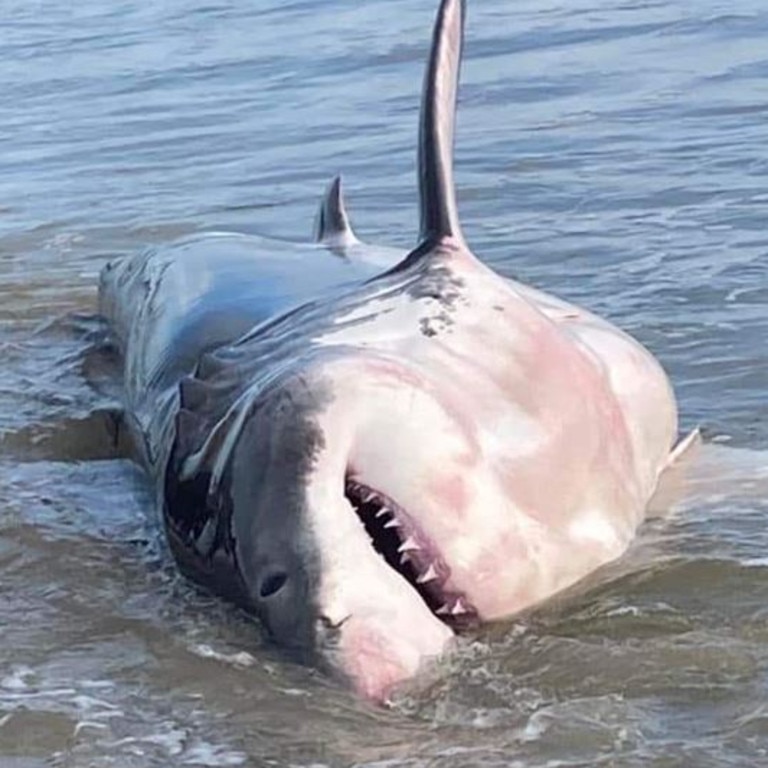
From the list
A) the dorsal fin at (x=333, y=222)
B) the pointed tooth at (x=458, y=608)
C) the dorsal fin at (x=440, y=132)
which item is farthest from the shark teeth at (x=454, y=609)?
the dorsal fin at (x=333, y=222)

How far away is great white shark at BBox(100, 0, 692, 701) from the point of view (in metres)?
3.43

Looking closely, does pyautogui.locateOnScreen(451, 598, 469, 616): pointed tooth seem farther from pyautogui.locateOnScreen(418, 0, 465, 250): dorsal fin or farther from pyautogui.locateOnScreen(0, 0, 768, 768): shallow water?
pyautogui.locateOnScreen(418, 0, 465, 250): dorsal fin

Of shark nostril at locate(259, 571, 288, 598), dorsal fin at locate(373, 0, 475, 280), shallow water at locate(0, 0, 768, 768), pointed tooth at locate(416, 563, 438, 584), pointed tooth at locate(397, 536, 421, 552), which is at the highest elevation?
dorsal fin at locate(373, 0, 475, 280)

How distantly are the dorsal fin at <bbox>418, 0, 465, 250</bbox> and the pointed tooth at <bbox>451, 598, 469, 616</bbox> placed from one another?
4.02 ft

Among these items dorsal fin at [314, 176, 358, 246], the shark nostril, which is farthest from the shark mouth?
dorsal fin at [314, 176, 358, 246]

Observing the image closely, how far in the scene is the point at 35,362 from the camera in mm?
6684

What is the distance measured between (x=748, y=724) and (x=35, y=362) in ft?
12.4

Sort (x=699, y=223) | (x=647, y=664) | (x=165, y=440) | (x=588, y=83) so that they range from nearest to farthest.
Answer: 1. (x=647, y=664)
2. (x=165, y=440)
3. (x=699, y=223)
4. (x=588, y=83)

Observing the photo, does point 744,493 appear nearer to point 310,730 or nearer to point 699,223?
point 310,730

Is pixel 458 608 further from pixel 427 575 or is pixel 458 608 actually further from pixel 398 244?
pixel 398 244

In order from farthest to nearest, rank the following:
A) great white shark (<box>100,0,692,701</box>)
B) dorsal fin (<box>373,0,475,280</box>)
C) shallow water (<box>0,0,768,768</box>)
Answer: dorsal fin (<box>373,0,475,280</box>), shallow water (<box>0,0,768,768</box>), great white shark (<box>100,0,692,701</box>)

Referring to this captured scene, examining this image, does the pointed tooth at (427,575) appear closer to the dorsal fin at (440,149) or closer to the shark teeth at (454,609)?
the shark teeth at (454,609)

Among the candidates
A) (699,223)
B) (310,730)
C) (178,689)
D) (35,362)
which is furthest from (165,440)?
(699,223)

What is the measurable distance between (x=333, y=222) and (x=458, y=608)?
2536 mm
